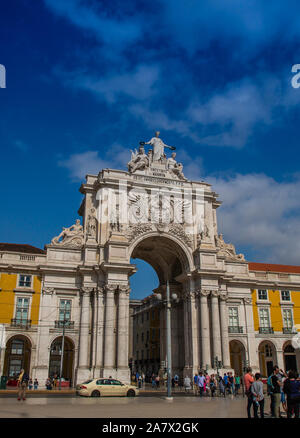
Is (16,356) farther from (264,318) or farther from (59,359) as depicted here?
(264,318)

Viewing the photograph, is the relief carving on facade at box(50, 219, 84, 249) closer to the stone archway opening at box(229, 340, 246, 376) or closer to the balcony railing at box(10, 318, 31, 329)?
the balcony railing at box(10, 318, 31, 329)

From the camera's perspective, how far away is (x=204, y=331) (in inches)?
1534

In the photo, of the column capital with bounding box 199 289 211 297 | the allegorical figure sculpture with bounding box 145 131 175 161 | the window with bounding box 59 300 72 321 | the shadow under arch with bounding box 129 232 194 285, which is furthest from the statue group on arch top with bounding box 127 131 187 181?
the window with bounding box 59 300 72 321

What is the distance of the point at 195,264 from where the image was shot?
42.2 meters

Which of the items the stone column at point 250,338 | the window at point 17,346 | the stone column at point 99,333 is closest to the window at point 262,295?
the stone column at point 250,338

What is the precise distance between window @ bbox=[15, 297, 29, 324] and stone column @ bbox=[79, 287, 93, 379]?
491 centimetres

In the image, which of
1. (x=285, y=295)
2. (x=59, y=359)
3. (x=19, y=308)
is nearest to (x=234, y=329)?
(x=285, y=295)

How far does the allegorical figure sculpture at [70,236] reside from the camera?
40.3 meters

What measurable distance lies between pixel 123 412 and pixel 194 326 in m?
24.2

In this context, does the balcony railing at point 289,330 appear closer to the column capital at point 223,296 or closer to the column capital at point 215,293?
the column capital at point 223,296

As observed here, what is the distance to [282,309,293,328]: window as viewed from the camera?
146ft

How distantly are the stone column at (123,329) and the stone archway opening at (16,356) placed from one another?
819cm
